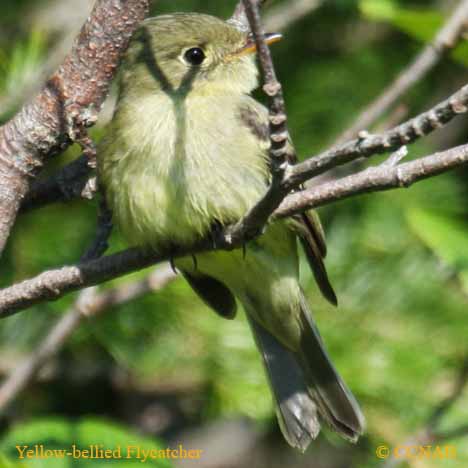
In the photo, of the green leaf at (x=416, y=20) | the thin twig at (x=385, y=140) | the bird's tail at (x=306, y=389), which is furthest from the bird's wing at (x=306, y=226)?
the thin twig at (x=385, y=140)

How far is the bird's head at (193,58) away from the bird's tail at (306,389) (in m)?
0.84

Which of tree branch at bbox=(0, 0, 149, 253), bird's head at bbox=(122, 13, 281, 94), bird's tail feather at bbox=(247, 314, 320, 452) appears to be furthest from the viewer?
bird's tail feather at bbox=(247, 314, 320, 452)

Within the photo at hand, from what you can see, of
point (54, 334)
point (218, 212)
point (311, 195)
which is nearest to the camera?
point (311, 195)

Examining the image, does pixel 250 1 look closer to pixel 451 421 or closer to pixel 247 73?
pixel 247 73

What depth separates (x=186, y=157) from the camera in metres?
2.88

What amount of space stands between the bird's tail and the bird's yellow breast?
76cm

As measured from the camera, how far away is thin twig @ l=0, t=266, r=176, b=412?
3027 millimetres

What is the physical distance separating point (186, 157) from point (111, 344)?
3.33 ft

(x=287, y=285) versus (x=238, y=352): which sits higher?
(x=287, y=285)

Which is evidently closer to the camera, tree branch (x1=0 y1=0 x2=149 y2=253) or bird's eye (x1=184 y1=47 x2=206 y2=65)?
tree branch (x1=0 y1=0 x2=149 y2=253)

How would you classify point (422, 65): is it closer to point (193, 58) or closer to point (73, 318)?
point (193, 58)

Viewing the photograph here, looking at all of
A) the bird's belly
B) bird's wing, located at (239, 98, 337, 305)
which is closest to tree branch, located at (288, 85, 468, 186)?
the bird's belly

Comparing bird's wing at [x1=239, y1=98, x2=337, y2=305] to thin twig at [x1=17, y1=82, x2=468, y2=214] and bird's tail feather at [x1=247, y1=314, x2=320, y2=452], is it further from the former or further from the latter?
thin twig at [x1=17, y1=82, x2=468, y2=214]

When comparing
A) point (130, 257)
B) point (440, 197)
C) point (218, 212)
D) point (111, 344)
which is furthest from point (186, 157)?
point (440, 197)
